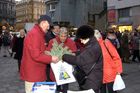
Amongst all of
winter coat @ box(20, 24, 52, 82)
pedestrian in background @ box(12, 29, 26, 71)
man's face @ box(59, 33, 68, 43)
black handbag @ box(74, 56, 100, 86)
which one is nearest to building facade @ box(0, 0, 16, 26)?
pedestrian in background @ box(12, 29, 26, 71)

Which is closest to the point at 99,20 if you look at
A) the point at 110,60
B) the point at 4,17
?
the point at 110,60

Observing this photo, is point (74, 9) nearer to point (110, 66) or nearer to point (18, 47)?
point (18, 47)

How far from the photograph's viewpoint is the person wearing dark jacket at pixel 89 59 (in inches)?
230

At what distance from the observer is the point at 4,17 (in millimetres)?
140875

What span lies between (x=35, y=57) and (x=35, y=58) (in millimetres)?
22

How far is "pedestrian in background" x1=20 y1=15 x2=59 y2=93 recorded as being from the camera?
20.3 feet

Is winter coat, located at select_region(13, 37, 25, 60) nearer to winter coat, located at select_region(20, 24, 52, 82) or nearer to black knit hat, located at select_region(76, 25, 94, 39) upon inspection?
winter coat, located at select_region(20, 24, 52, 82)

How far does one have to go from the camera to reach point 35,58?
20.1 ft

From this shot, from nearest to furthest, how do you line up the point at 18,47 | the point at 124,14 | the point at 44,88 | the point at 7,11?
the point at 44,88 < the point at 18,47 < the point at 124,14 < the point at 7,11

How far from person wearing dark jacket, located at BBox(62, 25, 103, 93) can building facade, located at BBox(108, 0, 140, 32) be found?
35.0 meters

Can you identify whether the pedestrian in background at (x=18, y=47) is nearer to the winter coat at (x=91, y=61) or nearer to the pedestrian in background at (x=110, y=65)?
the pedestrian in background at (x=110, y=65)

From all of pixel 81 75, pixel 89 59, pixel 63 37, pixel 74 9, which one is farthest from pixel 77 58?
pixel 74 9

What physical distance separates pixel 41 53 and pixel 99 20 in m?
53.6

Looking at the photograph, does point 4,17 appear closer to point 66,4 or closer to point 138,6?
point 66,4
